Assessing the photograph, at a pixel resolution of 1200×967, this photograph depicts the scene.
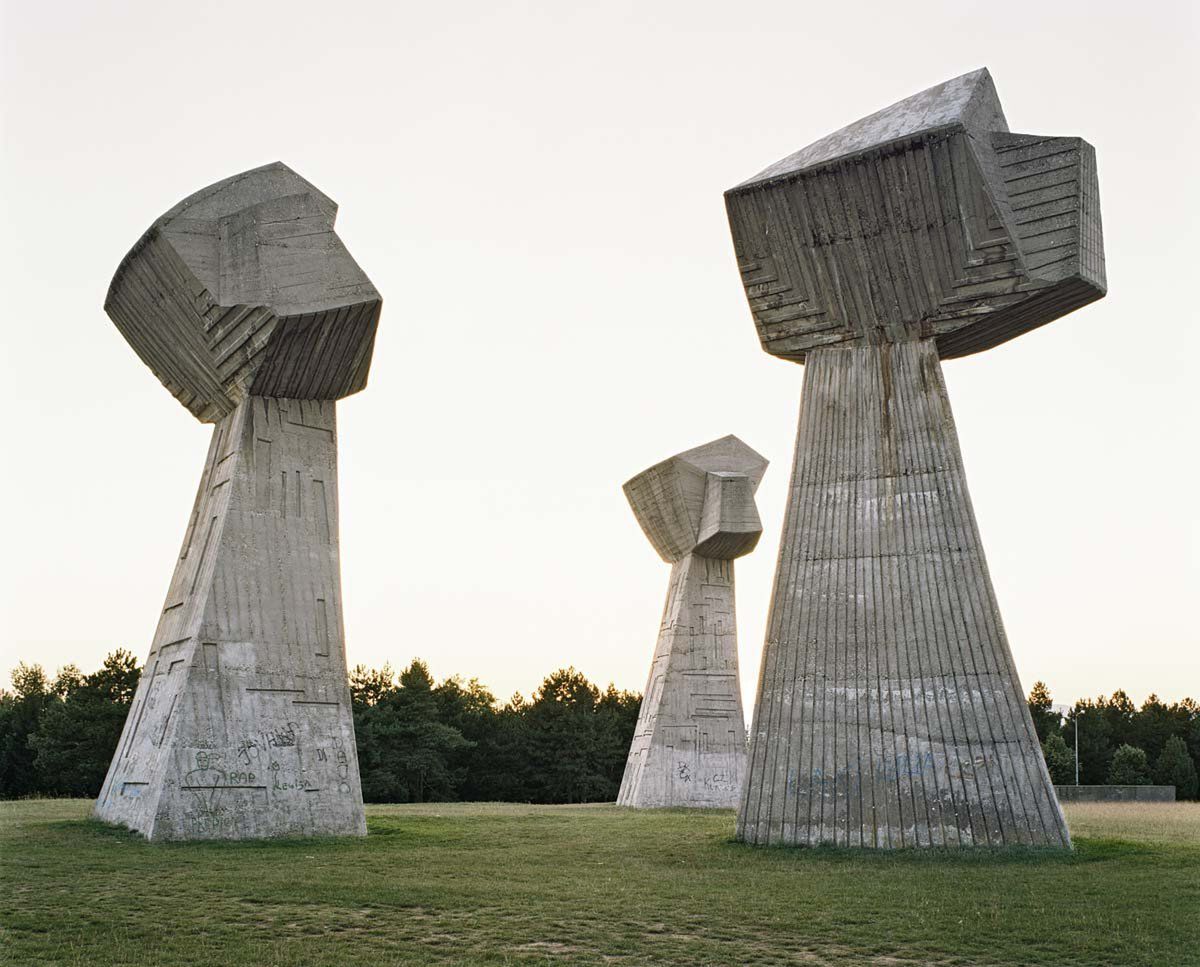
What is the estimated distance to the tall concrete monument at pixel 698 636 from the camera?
30891mm

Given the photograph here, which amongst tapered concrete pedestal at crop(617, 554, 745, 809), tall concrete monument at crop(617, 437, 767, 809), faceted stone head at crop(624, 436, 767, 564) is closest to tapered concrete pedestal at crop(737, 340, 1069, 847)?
faceted stone head at crop(624, 436, 767, 564)

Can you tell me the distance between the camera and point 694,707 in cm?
3167

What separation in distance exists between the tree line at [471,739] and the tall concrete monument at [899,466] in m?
28.2

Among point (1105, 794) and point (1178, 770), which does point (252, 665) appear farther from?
point (1178, 770)

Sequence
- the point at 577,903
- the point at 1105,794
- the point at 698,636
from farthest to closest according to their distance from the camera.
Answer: the point at 1105,794 < the point at 698,636 < the point at 577,903

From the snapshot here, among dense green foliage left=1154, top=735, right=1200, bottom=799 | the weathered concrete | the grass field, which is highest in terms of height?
dense green foliage left=1154, top=735, right=1200, bottom=799

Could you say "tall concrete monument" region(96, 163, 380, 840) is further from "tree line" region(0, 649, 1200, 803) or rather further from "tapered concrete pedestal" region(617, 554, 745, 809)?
"tree line" region(0, 649, 1200, 803)

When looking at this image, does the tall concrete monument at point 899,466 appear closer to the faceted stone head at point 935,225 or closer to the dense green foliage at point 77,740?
the faceted stone head at point 935,225

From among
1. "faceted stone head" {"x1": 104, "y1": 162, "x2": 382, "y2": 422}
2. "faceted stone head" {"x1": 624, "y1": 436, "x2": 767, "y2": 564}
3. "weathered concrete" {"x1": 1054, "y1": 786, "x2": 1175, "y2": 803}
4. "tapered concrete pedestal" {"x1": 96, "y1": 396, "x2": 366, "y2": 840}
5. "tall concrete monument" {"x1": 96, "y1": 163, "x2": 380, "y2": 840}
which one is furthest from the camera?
"weathered concrete" {"x1": 1054, "y1": 786, "x2": 1175, "y2": 803}

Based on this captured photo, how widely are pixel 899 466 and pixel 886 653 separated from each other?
2.54 metres

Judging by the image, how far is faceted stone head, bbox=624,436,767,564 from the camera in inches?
1215

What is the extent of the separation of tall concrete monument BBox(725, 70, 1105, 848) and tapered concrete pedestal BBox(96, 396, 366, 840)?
596cm

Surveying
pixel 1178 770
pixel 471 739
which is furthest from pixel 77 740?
pixel 1178 770

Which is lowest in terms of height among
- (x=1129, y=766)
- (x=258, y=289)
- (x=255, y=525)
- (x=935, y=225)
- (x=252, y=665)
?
(x=252, y=665)
